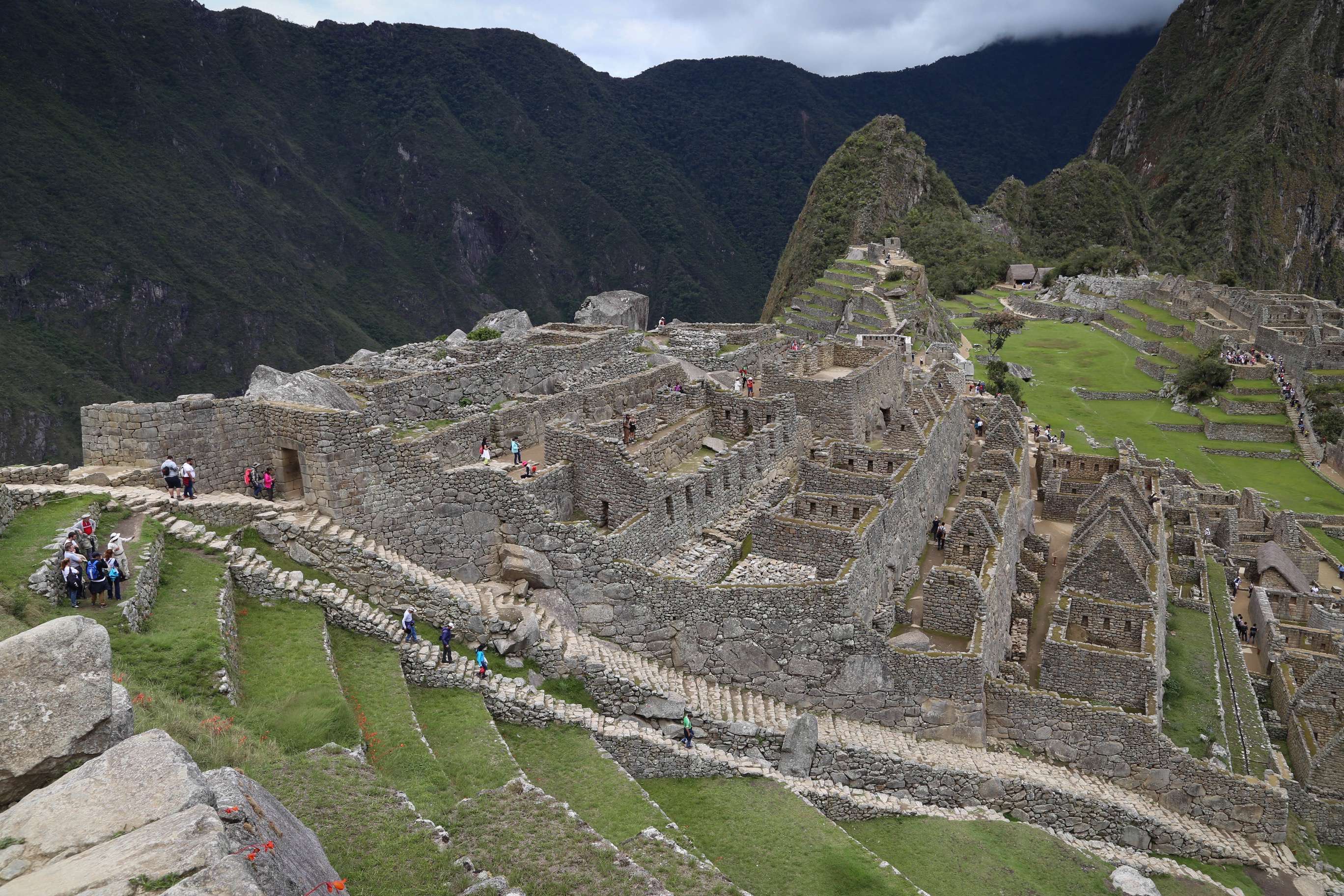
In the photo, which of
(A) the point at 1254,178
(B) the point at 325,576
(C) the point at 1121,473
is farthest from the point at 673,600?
(A) the point at 1254,178

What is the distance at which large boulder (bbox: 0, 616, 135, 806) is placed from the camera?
7789 mm

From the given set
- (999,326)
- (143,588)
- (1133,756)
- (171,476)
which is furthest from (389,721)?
(999,326)

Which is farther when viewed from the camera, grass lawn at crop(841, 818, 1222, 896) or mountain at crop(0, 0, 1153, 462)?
mountain at crop(0, 0, 1153, 462)

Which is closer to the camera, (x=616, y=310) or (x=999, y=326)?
(x=616, y=310)

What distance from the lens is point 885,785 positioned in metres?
17.5

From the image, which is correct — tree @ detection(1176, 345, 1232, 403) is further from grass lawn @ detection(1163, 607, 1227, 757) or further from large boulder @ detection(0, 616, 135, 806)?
large boulder @ detection(0, 616, 135, 806)

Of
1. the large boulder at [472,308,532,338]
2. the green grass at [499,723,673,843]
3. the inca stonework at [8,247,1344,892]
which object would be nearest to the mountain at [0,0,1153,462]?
the large boulder at [472,308,532,338]

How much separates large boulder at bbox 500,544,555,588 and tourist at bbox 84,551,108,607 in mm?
7312

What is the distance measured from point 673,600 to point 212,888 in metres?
12.5

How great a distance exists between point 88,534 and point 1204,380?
227 ft

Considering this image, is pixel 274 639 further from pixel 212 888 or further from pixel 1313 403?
pixel 1313 403

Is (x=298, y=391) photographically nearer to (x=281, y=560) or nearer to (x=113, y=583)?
(x=281, y=560)

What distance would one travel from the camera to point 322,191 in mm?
101562

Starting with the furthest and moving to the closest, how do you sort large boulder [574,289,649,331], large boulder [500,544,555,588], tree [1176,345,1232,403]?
tree [1176,345,1232,403] → large boulder [574,289,649,331] → large boulder [500,544,555,588]
